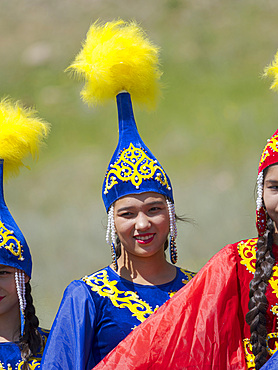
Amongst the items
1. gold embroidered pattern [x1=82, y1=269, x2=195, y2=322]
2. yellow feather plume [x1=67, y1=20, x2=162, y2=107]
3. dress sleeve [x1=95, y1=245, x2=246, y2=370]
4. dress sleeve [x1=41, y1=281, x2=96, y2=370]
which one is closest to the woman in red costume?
dress sleeve [x1=95, y1=245, x2=246, y2=370]

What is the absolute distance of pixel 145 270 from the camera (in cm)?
336

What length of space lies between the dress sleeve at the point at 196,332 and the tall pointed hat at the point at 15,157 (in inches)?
34.5

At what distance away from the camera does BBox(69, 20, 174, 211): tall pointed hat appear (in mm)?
3361

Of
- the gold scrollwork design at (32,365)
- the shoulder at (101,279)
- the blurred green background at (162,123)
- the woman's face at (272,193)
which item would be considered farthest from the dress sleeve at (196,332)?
the blurred green background at (162,123)

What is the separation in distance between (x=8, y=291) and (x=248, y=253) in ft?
4.12

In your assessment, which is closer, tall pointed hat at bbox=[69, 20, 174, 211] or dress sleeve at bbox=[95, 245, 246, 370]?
dress sleeve at bbox=[95, 245, 246, 370]

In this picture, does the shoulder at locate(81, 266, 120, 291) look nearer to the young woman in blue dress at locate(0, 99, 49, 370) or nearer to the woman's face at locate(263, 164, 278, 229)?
the young woman in blue dress at locate(0, 99, 49, 370)

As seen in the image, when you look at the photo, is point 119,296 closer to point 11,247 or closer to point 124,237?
point 124,237

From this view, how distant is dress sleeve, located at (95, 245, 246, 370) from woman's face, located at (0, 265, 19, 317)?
2.80 ft

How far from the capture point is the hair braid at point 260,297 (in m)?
2.59

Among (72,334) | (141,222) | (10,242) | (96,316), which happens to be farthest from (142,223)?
(10,242)

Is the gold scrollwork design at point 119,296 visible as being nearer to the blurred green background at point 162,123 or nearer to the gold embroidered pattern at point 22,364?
the gold embroidered pattern at point 22,364

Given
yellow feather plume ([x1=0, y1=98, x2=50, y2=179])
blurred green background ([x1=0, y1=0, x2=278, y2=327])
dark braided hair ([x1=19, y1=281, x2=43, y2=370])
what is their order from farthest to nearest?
1. blurred green background ([x1=0, y1=0, x2=278, y2=327])
2. yellow feather plume ([x1=0, y1=98, x2=50, y2=179])
3. dark braided hair ([x1=19, y1=281, x2=43, y2=370])

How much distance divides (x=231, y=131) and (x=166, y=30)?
5.85 feet
